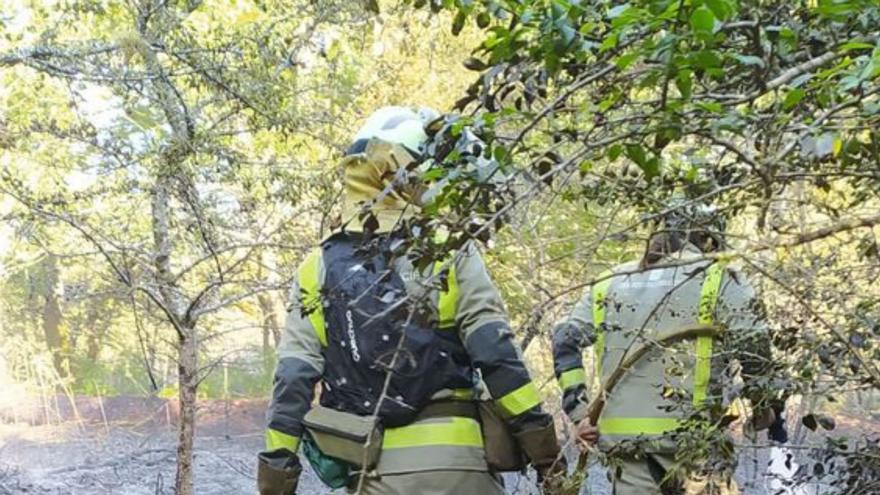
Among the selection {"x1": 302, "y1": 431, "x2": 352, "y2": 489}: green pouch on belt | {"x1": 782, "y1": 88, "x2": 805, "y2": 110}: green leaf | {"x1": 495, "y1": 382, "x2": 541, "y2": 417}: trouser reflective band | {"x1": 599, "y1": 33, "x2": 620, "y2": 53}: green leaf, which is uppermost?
{"x1": 599, "y1": 33, "x2": 620, "y2": 53}: green leaf

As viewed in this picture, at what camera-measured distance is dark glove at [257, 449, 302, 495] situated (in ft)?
9.23

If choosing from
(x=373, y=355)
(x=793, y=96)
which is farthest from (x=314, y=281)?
(x=793, y=96)

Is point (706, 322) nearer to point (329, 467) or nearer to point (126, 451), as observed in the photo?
point (329, 467)

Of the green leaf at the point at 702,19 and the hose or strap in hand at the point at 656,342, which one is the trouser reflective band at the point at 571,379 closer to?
the hose or strap in hand at the point at 656,342

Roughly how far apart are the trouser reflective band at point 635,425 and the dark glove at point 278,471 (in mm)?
1076

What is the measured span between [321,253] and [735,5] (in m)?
1.84

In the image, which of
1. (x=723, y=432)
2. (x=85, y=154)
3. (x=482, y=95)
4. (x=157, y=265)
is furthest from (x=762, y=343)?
(x=85, y=154)

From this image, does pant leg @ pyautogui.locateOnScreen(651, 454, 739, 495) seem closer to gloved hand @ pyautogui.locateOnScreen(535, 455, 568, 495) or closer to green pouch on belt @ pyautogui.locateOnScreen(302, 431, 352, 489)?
gloved hand @ pyautogui.locateOnScreen(535, 455, 568, 495)

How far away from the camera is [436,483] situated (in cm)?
266

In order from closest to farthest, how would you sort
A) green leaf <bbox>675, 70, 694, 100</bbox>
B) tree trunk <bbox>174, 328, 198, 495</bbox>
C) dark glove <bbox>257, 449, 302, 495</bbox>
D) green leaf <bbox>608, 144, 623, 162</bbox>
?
green leaf <bbox>675, 70, 694, 100</bbox>, green leaf <bbox>608, 144, 623, 162</bbox>, dark glove <bbox>257, 449, 302, 495</bbox>, tree trunk <bbox>174, 328, 198, 495</bbox>

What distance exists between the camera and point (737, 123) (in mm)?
1399

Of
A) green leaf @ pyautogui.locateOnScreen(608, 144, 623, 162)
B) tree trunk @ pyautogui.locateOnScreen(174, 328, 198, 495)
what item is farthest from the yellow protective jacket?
tree trunk @ pyautogui.locateOnScreen(174, 328, 198, 495)

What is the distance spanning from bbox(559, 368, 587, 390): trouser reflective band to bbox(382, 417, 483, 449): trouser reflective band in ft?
2.57

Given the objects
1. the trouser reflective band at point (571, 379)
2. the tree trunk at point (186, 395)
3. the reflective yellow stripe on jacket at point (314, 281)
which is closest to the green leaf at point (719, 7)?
the reflective yellow stripe on jacket at point (314, 281)
